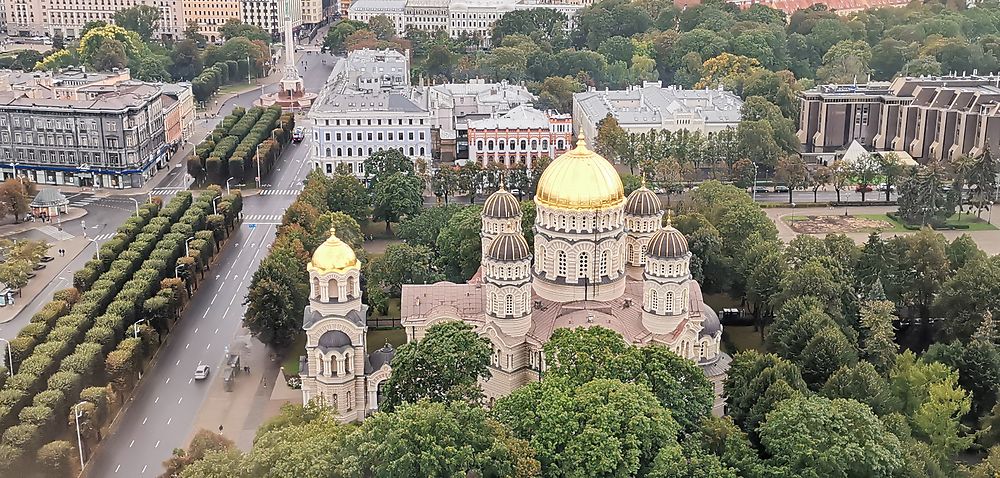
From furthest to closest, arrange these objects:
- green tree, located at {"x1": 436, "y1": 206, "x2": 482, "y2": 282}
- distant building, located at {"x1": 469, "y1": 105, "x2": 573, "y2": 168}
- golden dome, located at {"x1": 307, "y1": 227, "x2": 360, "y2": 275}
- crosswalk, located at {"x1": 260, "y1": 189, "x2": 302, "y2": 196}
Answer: distant building, located at {"x1": 469, "y1": 105, "x2": 573, "y2": 168} → crosswalk, located at {"x1": 260, "y1": 189, "x2": 302, "y2": 196} → green tree, located at {"x1": 436, "y1": 206, "x2": 482, "y2": 282} → golden dome, located at {"x1": 307, "y1": 227, "x2": 360, "y2": 275}

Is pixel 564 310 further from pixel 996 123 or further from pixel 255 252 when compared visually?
pixel 996 123

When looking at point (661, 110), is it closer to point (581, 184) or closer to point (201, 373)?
point (581, 184)

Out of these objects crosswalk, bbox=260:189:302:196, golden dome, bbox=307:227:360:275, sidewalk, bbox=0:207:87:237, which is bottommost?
sidewalk, bbox=0:207:87:237

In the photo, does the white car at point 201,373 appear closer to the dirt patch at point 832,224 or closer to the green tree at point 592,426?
the green tree at point 592,426

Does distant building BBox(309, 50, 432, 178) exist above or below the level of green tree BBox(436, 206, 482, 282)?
above

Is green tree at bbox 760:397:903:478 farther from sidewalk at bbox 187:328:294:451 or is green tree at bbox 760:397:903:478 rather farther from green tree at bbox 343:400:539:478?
sidewalk at bbox 187:328:294:451

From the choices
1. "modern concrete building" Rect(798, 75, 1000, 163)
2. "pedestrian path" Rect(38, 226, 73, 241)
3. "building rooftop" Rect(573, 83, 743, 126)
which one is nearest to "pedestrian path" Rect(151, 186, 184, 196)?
"pedestrian path" Rect(38, 226, 73, 241)

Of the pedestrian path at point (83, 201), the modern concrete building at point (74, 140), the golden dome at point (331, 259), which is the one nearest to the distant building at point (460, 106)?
the modern concrete building at point (74, 140)

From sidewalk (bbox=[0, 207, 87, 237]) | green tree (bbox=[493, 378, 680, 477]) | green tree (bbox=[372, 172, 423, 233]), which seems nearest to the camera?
green tree (bbox=[493, 378, 680, 477])
